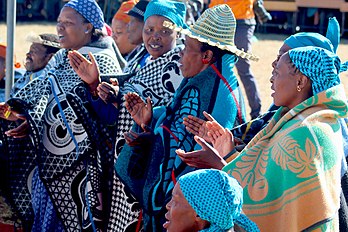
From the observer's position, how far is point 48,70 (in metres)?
5.93

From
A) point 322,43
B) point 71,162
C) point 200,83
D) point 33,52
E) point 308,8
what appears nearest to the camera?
point 322,43

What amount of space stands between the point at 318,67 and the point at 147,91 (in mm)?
1600

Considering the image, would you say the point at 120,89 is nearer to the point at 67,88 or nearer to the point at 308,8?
the point at 67,88

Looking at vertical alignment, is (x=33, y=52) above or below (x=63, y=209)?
above

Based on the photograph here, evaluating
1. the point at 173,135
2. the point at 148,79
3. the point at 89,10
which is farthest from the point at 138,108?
the point at 89,10

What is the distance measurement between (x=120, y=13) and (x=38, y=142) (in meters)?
1.57

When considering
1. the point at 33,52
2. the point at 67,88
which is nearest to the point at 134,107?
the point at 67,88

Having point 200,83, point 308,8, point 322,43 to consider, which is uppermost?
point 322,43

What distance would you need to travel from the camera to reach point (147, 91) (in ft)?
17.2

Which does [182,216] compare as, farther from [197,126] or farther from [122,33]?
[122,33]

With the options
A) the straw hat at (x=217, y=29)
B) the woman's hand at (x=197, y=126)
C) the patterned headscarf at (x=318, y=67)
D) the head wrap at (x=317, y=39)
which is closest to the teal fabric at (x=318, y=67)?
the patterned headscarf at (x=318, y=67)

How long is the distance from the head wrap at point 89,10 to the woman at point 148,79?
49cm

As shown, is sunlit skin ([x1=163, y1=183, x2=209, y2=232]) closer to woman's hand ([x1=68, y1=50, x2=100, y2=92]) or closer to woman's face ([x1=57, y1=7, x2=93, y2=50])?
woman's hand ([x1=68, y1=50, x2=100, y2=92])

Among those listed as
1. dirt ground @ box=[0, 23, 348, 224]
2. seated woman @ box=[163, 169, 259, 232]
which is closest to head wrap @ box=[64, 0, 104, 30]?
seated woman @ box=[163, 169, 259, 232]
